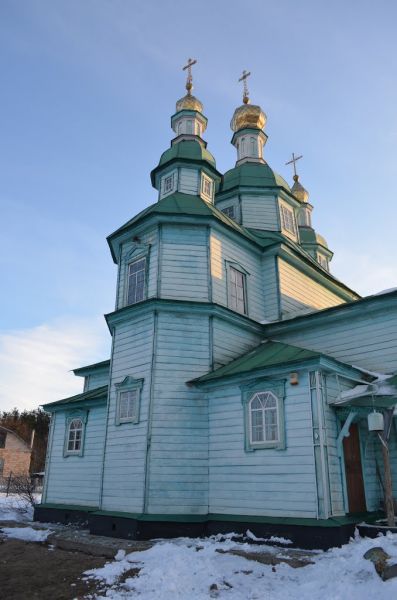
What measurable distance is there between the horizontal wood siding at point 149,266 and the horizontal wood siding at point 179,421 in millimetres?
1188

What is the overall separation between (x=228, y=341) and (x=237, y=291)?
2.05 m

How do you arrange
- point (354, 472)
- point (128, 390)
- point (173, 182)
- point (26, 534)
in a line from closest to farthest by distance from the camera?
point (354, 472) → point (26, 534) → point (128, 390) → point (173, 182)

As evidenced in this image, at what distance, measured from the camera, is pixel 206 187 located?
1741 cm

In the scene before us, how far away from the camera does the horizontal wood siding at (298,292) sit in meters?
16.0

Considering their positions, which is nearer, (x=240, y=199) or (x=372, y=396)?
(x=372, y=396)

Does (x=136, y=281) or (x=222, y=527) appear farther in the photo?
(x=136, y=281)

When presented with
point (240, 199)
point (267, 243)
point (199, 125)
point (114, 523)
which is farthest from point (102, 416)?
point (199, 125)

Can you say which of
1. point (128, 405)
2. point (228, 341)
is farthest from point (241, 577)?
point (228, 341)

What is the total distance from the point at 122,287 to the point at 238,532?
7.87m

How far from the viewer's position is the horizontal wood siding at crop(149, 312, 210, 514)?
11281 mm

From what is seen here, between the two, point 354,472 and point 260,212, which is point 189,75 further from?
point 354,472

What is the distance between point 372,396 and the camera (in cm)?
1005

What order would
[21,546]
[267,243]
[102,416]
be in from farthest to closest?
[267,243]
[102,416]
[21,546]

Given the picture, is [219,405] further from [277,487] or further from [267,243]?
[267,243]
